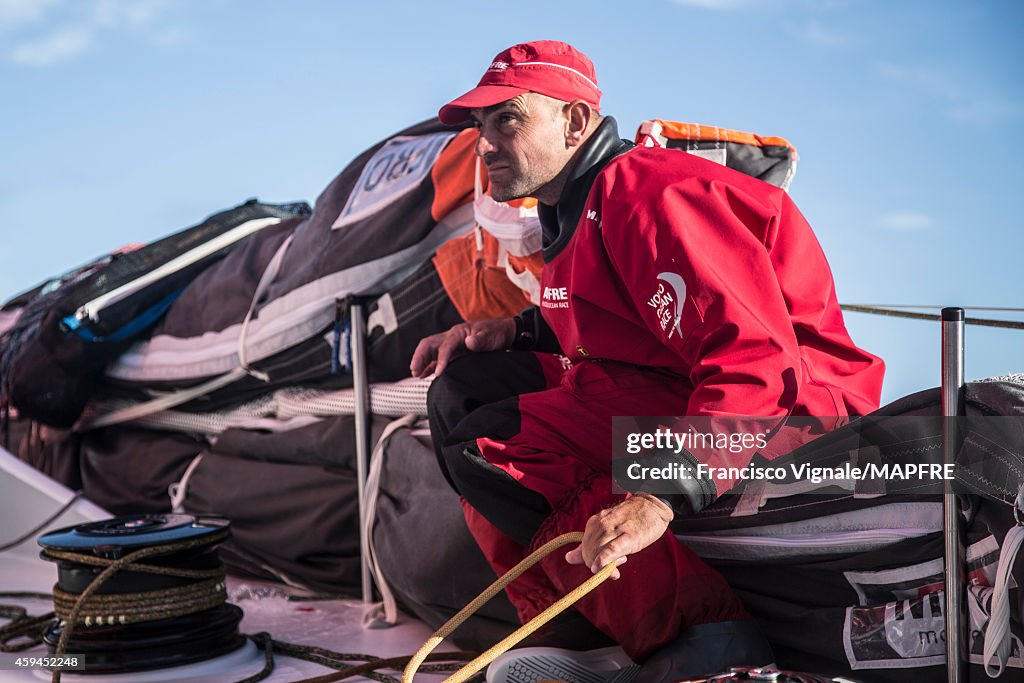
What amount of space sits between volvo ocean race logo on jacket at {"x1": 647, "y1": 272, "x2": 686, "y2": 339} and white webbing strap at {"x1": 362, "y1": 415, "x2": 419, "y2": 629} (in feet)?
3.07

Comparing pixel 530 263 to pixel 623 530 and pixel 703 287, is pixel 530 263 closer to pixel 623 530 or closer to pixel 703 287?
pixel 703 287

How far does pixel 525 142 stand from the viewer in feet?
4.77

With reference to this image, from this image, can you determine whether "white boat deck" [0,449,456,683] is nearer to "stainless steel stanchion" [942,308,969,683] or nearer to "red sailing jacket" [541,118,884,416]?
"red sailing jacket" [541,118,884,416]

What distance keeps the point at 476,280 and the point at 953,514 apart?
1.04 meters

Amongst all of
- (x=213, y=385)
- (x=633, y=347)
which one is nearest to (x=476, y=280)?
(x=633, y=347)

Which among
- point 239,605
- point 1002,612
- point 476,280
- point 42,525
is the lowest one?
point 239,605

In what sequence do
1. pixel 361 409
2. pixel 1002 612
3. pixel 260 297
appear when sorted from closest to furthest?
pixel 1002 612
pixel 361 409
pixel 260 297

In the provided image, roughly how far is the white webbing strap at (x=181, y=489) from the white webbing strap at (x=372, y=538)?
25.6 inches

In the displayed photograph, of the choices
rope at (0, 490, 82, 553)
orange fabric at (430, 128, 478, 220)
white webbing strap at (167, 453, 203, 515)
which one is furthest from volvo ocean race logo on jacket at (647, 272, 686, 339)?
rope at (0, 490, 82, 553)

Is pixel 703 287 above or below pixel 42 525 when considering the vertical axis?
above

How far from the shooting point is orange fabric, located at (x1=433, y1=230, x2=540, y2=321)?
1944mm

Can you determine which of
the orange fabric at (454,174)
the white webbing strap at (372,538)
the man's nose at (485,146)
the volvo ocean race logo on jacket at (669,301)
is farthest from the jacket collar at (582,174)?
the white webbing strap at (372,538)

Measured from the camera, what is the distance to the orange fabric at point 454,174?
2.06m

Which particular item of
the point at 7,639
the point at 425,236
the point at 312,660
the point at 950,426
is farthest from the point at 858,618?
the point at 7,639
